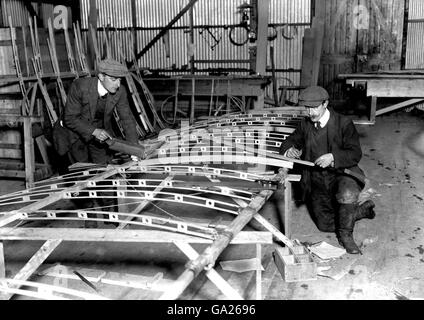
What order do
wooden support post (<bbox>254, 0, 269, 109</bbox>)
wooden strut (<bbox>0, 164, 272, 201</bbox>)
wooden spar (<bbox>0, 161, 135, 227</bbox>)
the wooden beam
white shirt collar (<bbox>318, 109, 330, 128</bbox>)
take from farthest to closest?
the wooden beam
wooden support post (<bbox>254, 0, 269, 109</bbox>)
white shirt collar (<bbox>318, 109, 330, 128</bbox>)
wooden strut (<bbox>0, 164, 272, 201</bbox>)
wooden spar (<bbox>0, 161, 135, 227</bbox>)

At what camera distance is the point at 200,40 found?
12.8 m

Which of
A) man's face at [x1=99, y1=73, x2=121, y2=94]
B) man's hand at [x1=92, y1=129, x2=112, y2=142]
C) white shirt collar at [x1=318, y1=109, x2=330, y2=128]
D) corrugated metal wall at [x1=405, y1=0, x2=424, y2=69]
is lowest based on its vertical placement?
man's hand at [x1=92, y1=129, x2=112, y2=142]

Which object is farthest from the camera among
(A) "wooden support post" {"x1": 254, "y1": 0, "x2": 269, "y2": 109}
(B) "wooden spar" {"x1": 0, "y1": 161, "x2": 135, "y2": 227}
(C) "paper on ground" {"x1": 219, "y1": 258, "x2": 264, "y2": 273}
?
(A) "wooden support post" {"x1": 254, "y1": 0, "x2": 269, "y2": 109}

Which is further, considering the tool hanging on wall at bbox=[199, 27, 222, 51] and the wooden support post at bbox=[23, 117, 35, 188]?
the tool hanging on wall at bbox=[199, 27, 222, 51]

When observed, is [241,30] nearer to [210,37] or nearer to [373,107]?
[210,37]

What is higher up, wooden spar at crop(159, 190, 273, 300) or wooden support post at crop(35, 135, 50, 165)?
wooden spar at crop(159, 190, 273, 300)


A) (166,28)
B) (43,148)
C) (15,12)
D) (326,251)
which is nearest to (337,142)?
(326,251)

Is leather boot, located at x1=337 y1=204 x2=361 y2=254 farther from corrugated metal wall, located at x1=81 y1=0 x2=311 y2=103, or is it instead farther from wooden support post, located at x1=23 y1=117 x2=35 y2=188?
corrugated metal wall, located at x1=81 y1=0 x2=311 y2=103

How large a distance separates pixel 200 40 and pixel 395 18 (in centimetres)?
475

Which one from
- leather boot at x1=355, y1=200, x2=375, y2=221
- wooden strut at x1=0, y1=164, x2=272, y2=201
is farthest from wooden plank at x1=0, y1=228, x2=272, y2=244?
leather boot at x1=355, y1=200, x2=375, y2=221

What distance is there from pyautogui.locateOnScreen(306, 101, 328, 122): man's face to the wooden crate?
1.31 meters

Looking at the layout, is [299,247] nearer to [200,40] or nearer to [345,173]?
[345,173]

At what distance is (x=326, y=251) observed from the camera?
430cm

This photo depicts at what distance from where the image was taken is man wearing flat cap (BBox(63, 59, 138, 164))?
4.95 meters
